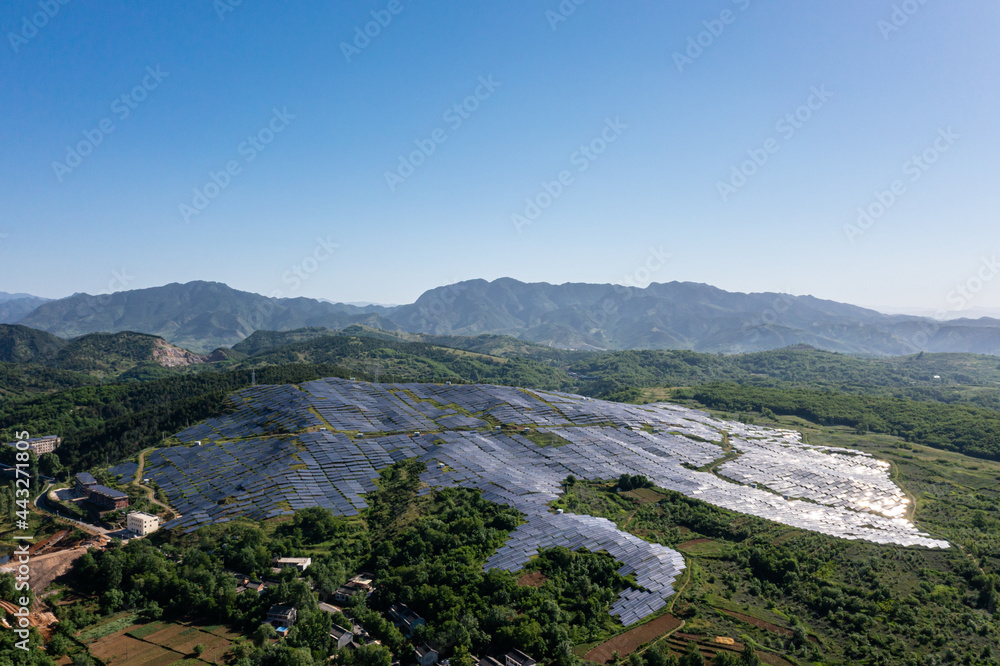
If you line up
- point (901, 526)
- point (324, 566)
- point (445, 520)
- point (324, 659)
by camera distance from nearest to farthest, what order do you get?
point (324, 659) → point (324, 566) → point (445, 520) → point (901, 526)

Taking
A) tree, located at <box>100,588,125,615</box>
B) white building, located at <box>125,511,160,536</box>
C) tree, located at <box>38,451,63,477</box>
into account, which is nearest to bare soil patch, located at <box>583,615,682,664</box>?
tree, located at <box>100,588,125,615</box>

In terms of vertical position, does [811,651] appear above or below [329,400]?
below

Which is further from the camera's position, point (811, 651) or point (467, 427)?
point (467, 427)

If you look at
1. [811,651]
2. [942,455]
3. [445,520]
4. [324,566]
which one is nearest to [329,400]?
[445,520]

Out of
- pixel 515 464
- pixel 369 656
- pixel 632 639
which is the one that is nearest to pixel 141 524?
pixel 369 656

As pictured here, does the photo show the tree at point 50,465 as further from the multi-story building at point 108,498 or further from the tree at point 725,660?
the tree at point 725,660

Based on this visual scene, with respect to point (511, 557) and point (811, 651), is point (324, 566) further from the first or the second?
point (811, 651)
